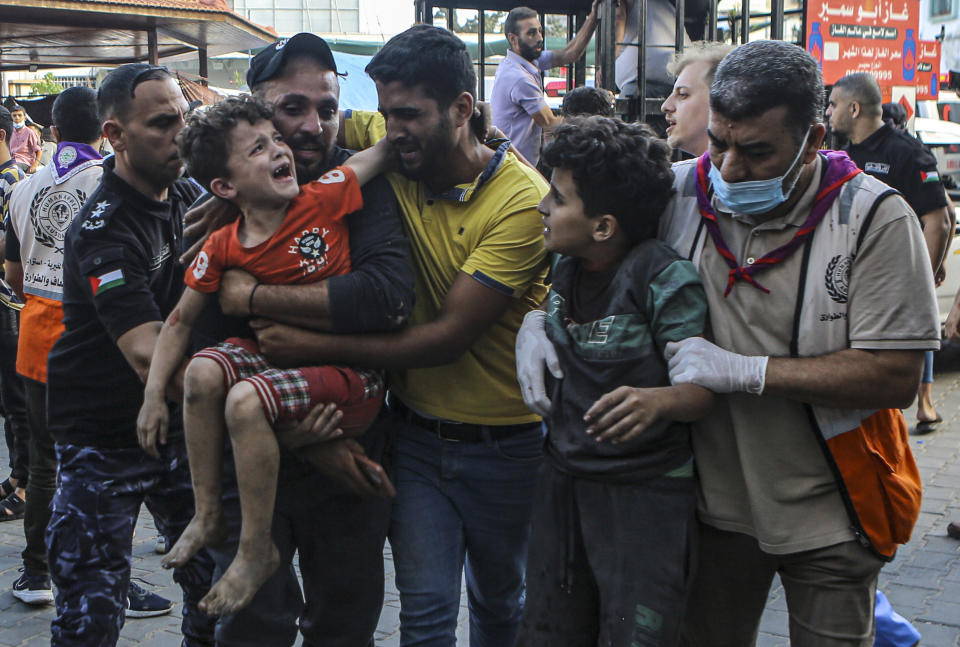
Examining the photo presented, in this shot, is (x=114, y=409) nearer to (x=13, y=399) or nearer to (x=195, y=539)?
(x=195, y=539)

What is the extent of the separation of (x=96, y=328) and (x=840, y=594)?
7.88 ft

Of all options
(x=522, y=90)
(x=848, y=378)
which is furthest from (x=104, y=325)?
(x=522, y=90)

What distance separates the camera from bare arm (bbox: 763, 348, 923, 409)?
2182 millimetres

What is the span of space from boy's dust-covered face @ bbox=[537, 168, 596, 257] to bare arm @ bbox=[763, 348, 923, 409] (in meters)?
0.54

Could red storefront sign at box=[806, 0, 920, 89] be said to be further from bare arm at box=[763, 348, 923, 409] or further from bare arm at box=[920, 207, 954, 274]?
bare arm at box=[763, 348, 923, 409]

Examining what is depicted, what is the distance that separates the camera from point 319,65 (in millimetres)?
2740

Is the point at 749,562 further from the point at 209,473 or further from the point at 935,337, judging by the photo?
the point at 209,473

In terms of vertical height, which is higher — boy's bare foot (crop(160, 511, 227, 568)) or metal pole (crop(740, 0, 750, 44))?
metal pole (crop(740, 0, 750, 44))

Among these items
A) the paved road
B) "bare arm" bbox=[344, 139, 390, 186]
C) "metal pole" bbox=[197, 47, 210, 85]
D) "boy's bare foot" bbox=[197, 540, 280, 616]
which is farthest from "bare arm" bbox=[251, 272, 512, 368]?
"metal pole" bbox=[197, 47, 210, 85]

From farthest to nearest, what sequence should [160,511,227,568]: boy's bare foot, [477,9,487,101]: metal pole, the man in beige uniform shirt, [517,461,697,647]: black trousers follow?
[477,9,487,101]: metal pole, [160,511,227,568]: boy's bare foot, [517,461,697,647]: black trousers, the man in beige uniform shirt

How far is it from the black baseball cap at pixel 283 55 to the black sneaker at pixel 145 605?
102 inches

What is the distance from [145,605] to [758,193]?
11.0ft

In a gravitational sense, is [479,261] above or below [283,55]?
below

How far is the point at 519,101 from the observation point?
7.42m
